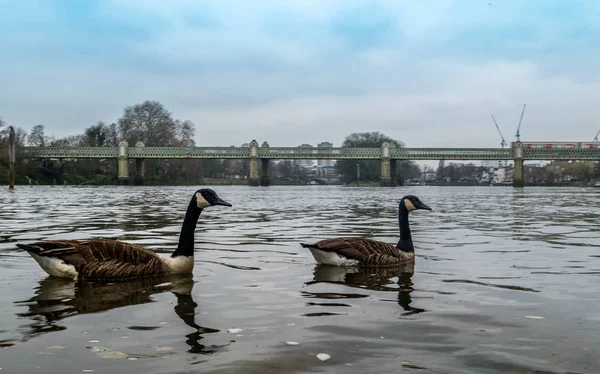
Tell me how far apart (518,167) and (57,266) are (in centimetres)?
12082

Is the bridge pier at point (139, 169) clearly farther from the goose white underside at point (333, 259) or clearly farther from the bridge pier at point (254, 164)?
the goose white underside at point (333, 259)

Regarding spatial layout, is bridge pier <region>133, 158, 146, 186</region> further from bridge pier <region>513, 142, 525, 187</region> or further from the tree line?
bridge pier <region>513, 142, 525, 187</region>

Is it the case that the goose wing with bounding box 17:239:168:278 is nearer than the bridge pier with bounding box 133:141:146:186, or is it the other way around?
the goose wing with bounding box 17:239:168:278

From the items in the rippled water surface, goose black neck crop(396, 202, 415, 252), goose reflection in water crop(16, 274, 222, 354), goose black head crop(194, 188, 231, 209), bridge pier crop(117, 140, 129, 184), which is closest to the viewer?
the rippled water surface

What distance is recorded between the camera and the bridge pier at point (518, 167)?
385 ft

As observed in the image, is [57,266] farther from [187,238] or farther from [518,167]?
[518,167]

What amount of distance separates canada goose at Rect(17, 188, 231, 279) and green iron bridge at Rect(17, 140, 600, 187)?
347ft

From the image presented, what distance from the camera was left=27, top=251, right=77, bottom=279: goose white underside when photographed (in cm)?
751

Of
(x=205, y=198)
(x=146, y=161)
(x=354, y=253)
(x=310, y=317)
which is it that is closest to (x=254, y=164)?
(x=146, y=161)

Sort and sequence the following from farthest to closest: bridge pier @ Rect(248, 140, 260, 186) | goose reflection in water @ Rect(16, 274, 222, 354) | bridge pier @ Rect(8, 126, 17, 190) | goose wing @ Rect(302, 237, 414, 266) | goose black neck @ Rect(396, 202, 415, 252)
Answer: bridge pier @ Rect(248, 140, 260, 186) < bridge pier @ Rect(8, 126, 17, 190) < goose black neck @ Rect(396, 202, 415, 252) < goose wing @ Rect(302, 237, 414, 266) < goose reflection in water @ Rect(16, 274, 222, 354)

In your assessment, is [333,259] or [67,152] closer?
[333,259]

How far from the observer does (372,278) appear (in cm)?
837

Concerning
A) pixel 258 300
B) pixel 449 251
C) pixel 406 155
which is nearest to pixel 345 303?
pixel 258 300

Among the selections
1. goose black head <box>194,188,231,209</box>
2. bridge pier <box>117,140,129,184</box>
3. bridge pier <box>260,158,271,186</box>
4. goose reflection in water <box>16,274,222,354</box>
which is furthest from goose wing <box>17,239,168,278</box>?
bridge pier <box>260,158,271,186</box>
